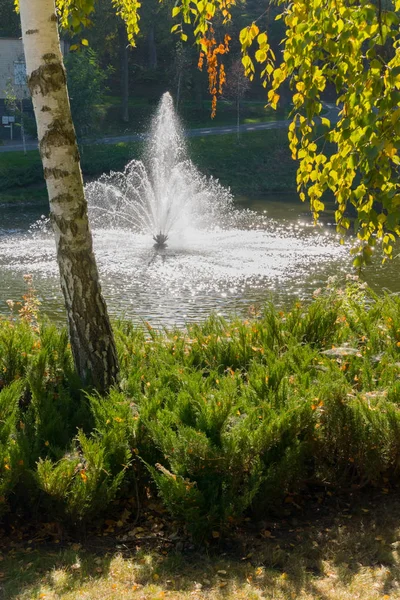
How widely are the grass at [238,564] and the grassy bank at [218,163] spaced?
88.3ft

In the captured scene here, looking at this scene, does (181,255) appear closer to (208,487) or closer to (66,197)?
(66,197)

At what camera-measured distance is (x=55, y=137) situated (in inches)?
186

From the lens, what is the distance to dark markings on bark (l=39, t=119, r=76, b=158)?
15.4ft

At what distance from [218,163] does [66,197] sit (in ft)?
106

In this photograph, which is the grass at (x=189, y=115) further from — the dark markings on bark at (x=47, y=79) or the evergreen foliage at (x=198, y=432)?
the evergreen foliage at (x=198, y=432)

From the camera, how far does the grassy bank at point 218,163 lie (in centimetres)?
3154

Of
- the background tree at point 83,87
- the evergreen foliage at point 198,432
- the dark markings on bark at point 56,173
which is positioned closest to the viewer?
the evergreen foliage at point 198,432

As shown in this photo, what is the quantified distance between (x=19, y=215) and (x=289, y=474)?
23418 millimetres

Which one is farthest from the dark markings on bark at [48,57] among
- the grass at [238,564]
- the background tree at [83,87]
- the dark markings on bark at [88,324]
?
the background tree at [83,87]

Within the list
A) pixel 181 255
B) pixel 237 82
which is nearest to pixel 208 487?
pixel 181 255

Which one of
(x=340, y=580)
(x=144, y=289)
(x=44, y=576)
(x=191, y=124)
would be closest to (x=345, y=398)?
(x=340, y=580)

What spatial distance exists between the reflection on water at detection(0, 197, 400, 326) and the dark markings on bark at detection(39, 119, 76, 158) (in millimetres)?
6542

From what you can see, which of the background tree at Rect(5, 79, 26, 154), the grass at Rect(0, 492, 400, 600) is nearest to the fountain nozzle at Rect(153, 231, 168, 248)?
the grass at Rect(0, 492, 400, 600)

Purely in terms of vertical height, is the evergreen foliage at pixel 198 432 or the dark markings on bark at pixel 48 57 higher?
the dark markings on bark at pixel 48 57
